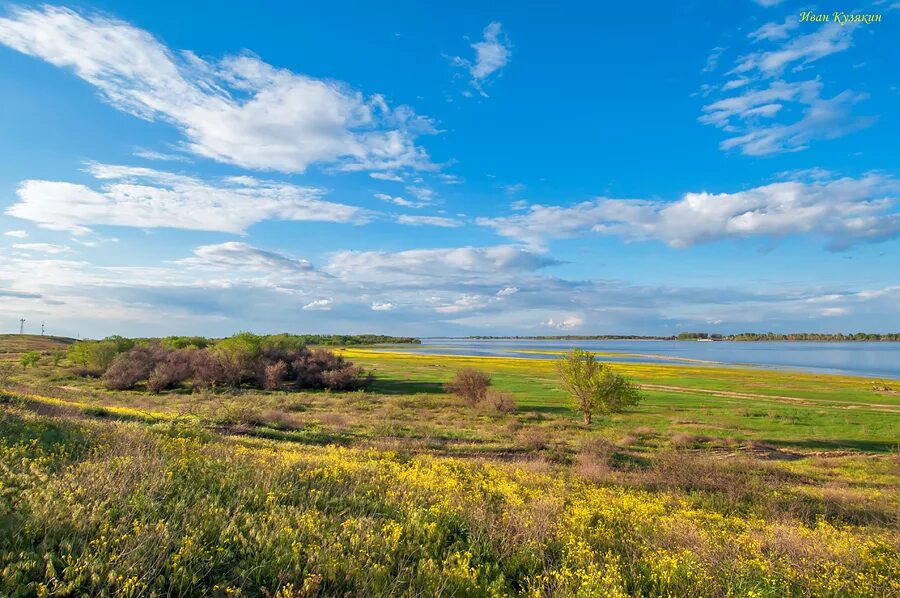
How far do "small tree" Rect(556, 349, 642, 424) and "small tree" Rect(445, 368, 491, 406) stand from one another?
8.84 meters

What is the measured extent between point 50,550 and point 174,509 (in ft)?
4.90

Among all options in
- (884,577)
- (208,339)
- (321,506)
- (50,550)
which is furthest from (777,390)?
(208,339)

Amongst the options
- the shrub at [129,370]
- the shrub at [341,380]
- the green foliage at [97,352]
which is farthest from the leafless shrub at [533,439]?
the green foliage at [97,352]

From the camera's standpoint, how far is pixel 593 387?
32.5 m

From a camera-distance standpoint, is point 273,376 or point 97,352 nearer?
point 273,376

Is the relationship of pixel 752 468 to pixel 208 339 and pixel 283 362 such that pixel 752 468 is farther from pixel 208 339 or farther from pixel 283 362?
pixel 208 339

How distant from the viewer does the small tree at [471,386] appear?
134ft

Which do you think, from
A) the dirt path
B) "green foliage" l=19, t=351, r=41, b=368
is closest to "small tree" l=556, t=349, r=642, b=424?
the dirt path

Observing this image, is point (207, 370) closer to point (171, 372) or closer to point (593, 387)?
point (171, 372)

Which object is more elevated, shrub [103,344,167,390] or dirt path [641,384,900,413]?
shrub [103,344,167,390]

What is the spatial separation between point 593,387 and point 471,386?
1266 centimetres

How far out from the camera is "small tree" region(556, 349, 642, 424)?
106 ft

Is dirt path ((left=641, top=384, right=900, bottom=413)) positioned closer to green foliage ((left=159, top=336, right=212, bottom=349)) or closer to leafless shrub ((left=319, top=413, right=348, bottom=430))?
leafless shrub ((left=319, top=413, right=348, bottom=430))

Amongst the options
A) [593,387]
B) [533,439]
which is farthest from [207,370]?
[593,387]
